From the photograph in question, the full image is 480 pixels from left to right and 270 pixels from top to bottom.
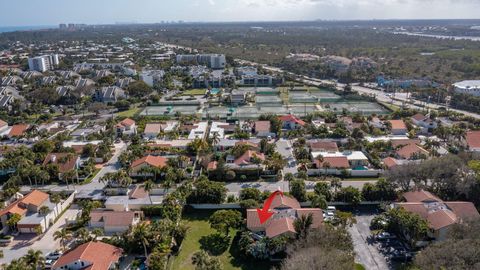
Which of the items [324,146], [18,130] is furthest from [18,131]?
[324,146]

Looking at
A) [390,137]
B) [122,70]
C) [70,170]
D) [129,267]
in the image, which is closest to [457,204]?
[390,137]

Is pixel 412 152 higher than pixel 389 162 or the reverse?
higher

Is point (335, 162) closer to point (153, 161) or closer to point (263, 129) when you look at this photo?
point (263, 129)

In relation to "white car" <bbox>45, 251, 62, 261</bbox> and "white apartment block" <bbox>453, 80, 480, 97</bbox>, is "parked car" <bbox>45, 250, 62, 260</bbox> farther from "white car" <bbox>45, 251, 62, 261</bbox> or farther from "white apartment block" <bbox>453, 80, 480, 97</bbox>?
"white apartment block" <bbox>453, 80, 480, 97</bbox>

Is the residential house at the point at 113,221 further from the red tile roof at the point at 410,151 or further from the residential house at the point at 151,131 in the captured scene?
the red tile roof at the point at 410,151

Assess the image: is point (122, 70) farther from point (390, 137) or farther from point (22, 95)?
point (390, 137)

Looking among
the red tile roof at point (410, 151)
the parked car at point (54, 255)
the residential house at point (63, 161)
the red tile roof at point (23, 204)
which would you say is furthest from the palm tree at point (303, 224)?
the residential house at point (63, 161)
